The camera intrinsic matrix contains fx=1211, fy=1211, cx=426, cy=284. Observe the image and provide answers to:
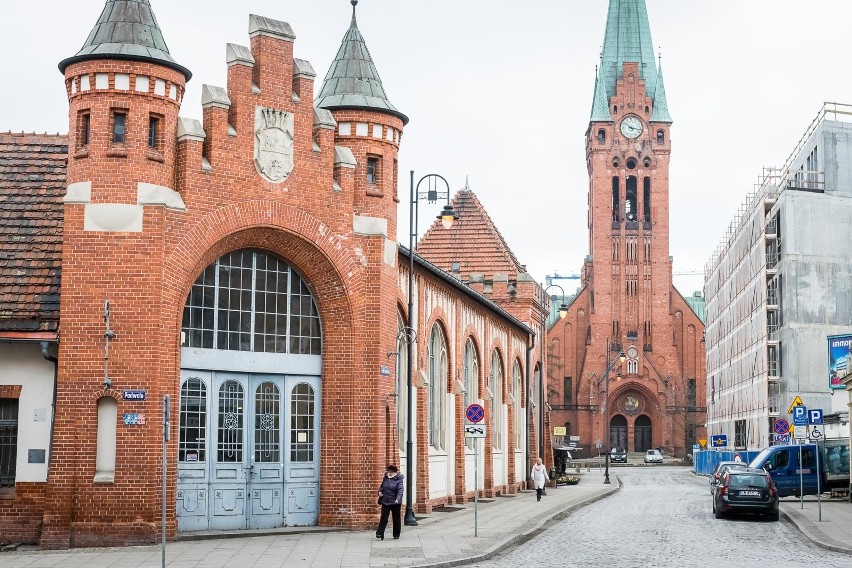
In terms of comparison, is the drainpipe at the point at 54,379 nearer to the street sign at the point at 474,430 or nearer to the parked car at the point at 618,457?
the street sign at the point at 474,430

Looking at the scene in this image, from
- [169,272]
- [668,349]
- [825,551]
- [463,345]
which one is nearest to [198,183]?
[169,272]

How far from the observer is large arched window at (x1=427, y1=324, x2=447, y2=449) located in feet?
114

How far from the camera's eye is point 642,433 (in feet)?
373

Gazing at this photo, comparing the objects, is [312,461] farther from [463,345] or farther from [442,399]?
[463,345]

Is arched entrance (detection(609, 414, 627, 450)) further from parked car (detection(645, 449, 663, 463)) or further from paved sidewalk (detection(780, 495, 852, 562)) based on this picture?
paved sidewalk (detection(780, 495, 852, 562))

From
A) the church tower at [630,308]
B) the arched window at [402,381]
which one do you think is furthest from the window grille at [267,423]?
the church tower at [630,308]

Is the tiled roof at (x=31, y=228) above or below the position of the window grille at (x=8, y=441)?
→ above

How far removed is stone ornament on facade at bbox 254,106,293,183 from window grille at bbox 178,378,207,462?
14.6 feet

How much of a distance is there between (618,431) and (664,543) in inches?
3611

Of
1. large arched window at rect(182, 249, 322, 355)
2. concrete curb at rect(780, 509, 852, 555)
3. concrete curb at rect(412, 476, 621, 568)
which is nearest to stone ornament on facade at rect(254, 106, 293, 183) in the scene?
large arched window at rect(182, 249, 322, 355)

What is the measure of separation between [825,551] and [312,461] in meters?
10.4

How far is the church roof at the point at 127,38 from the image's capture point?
22.3 metres


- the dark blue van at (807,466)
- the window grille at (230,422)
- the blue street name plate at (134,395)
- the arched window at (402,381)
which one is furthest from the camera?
the dark blue van at (807,466)

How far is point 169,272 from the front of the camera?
22500 mm
